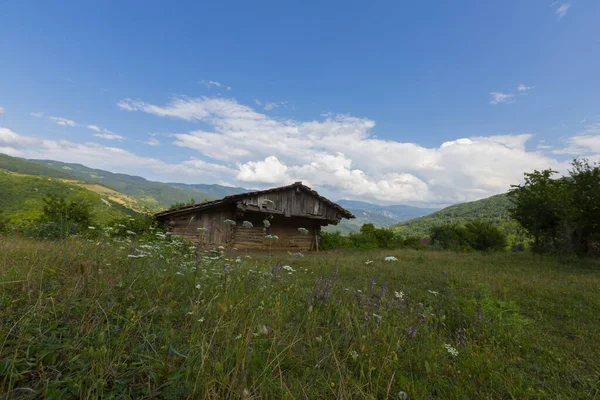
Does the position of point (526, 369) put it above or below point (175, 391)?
below

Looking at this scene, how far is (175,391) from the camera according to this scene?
1.55 meters

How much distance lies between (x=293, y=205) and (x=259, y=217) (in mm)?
2433

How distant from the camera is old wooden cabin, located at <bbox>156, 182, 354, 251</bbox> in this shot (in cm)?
1545

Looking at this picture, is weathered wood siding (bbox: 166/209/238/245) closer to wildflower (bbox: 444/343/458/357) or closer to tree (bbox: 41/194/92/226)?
tree (bbox: 41/194/92/226)

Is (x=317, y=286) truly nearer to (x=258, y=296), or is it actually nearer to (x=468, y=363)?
(x=258, y=296)

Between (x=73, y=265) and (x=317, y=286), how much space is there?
312 cm

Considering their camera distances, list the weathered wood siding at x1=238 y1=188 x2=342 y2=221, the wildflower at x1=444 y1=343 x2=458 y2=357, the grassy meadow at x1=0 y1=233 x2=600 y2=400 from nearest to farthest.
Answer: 1. the grassy meadow at x1=0 y1=233 x2=600 y2=400
2. the wildflower at x1=444 y1=343 x2=458 y2=357
3. the weathered wood siding at x1=238 y1=188 x2=342 y2=221

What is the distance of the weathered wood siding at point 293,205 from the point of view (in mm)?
15791

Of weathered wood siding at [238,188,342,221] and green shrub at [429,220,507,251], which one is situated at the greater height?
weathered wood siding at [238,188,342,221]

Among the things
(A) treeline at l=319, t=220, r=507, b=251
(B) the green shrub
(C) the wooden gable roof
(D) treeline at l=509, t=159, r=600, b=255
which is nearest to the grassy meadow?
(C) the wooden gable roof

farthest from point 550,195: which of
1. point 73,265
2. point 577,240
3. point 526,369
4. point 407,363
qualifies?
point 73,265

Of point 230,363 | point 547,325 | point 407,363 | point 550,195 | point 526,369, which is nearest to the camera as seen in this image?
point 230,363

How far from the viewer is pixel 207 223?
1573 cm

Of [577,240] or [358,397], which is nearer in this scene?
[358,397]
